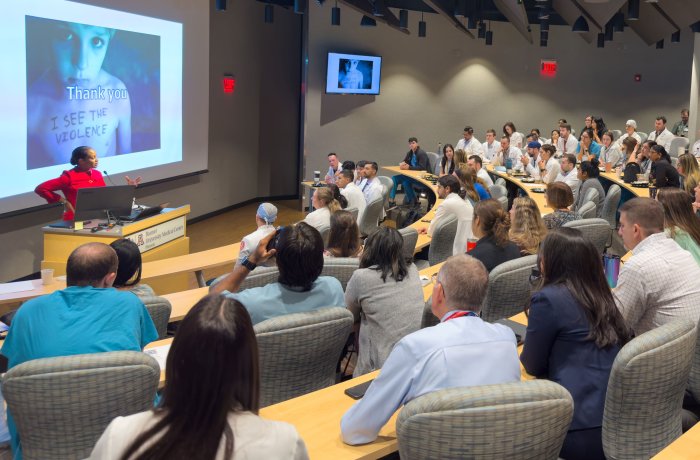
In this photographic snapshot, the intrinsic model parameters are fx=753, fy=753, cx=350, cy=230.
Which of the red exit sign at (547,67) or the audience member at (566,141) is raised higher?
the red exit sign at (547,67)

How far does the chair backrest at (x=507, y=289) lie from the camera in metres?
4.07

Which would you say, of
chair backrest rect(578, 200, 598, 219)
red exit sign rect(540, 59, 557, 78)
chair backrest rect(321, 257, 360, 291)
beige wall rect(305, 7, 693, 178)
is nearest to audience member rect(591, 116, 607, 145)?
beige wall rect(305, 7, 693, 178)

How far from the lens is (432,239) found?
249 inches

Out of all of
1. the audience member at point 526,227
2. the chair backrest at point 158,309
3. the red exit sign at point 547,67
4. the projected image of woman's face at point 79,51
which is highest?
the red exit sign at point 547,67

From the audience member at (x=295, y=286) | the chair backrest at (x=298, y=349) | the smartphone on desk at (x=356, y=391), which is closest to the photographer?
the smartphone on desk at (x=356, y=391)

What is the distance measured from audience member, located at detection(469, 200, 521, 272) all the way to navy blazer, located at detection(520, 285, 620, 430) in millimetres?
1930

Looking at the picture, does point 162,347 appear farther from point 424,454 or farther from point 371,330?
point 424,454

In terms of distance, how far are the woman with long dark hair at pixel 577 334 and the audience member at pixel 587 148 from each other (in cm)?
1031

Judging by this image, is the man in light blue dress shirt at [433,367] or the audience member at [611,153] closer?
the man in light blue dress shirt at [433,367]

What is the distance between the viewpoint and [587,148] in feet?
42.5

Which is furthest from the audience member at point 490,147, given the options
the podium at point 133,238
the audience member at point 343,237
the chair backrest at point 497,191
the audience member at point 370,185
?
the audience member at point 343,237

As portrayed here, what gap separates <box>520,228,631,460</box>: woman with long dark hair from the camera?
266 centimetres

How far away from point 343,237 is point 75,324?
222 centimetres

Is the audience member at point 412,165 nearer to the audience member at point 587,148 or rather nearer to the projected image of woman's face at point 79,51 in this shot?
the audience member at point 587,148
